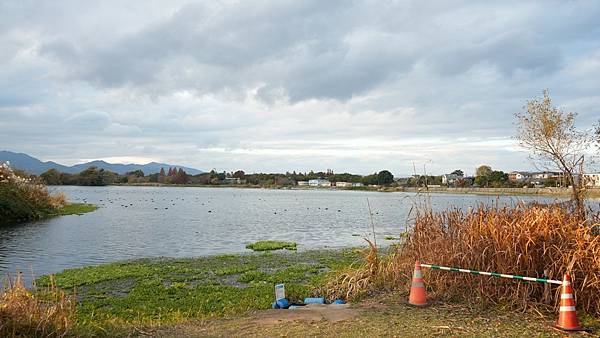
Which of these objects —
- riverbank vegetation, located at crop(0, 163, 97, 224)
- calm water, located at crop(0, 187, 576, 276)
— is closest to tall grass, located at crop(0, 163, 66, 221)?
riverbank vegetation, located at crop(0, 163, 97, 224)

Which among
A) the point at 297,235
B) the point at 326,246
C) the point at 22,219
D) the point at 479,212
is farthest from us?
the point at 22,219

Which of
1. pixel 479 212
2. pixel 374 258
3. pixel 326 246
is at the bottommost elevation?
pixel 326 246

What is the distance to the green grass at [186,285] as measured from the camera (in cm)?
1032

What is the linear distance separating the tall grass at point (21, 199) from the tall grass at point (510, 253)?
31.4 metres

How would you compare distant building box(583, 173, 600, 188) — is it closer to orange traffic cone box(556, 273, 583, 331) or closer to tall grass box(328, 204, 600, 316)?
tall grass box(328, 204, 600, 316)

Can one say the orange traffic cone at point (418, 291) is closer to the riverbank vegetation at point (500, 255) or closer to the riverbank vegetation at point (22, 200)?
the riverbank vegetation at point (500, 255)

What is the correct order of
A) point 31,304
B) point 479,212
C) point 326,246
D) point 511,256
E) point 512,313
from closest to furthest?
1. point 31,304
2. point 512,313
3. point 511,256
4. point 479,212
5. point 326,246

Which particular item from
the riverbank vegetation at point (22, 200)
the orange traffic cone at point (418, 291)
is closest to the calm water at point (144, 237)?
the riverbank vegetation at point (22, 200)

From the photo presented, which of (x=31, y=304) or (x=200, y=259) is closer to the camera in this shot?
(x=31, y=304)

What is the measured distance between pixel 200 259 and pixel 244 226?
16.6 m

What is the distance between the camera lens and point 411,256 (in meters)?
10.5

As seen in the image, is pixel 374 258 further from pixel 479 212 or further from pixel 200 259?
pixel 200 259

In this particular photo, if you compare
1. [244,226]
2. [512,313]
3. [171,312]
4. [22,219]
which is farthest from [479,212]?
[22,219]

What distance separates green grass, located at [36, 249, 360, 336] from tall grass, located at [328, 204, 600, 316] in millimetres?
3178
